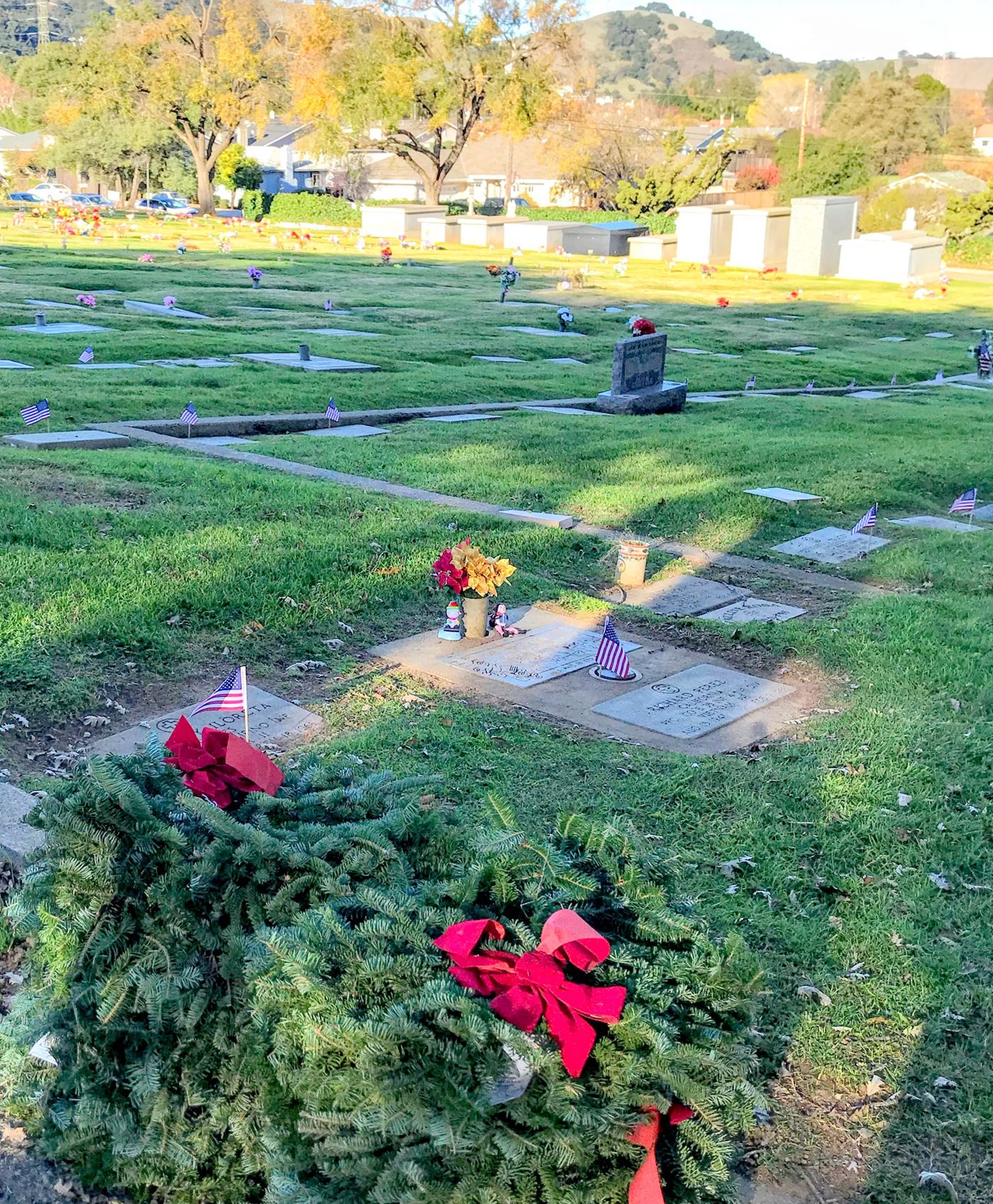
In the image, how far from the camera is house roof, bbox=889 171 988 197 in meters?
63.3

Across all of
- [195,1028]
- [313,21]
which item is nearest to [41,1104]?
[195,1028]

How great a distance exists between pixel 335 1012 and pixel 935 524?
10792 millimetres

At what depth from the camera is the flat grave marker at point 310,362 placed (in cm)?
1891

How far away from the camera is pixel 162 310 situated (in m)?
25.0

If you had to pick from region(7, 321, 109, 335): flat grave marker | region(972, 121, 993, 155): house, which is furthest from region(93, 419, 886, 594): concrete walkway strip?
region(972, 121, 993, 155): house

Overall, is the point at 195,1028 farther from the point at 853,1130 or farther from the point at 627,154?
the point at 627,154

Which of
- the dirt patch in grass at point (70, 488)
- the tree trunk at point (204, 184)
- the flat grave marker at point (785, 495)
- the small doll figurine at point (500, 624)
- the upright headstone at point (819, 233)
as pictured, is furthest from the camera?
the tree trunk at point (204, 184)

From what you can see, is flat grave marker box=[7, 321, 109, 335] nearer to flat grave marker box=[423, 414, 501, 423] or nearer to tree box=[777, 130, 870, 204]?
flat grave marker box=[423, 414, 501, 423]

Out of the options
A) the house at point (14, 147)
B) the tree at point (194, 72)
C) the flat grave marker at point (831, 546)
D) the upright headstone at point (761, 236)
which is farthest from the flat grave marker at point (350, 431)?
the house at point (14, 147)

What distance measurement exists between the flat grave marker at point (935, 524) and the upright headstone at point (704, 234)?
128ft

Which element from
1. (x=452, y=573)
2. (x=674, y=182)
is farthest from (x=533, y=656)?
(x=674, y=182)

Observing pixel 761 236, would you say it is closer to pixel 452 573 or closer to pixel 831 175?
pixel 831 175

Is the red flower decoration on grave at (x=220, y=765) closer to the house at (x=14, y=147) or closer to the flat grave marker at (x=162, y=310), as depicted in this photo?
the flat grave marker at (x=162, y=310)

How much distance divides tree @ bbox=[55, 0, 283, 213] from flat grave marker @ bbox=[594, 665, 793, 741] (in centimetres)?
6335
